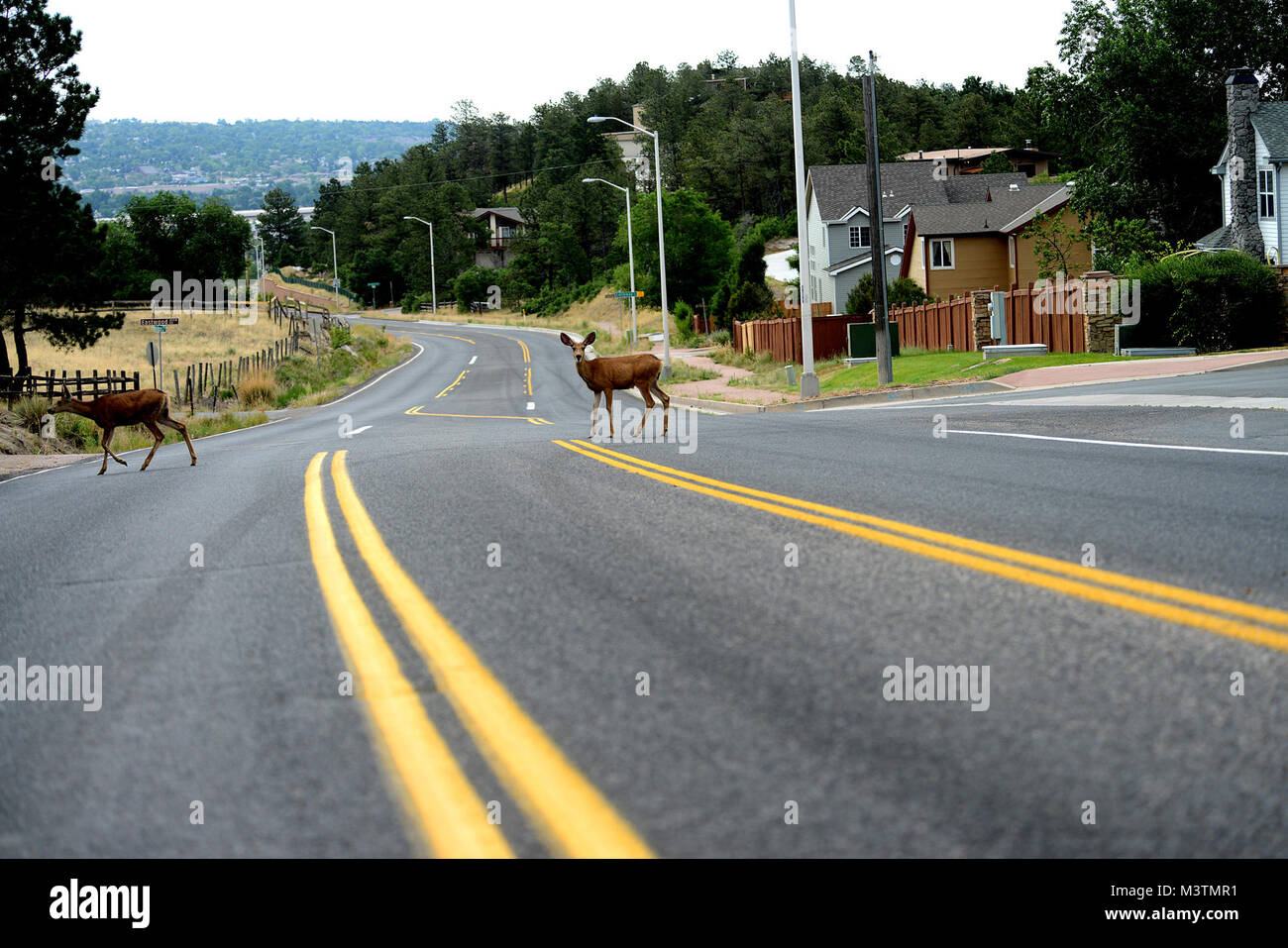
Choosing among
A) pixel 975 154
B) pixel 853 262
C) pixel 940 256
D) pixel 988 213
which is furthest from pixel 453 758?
pixel 975 154

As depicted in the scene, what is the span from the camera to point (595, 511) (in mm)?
8547

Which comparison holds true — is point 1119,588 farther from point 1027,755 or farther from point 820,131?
point 820,131

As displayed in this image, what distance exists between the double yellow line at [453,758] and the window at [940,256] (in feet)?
198

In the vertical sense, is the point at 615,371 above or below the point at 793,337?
below

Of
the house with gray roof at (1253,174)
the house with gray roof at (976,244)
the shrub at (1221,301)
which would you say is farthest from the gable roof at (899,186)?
the shrub at (1221,301)

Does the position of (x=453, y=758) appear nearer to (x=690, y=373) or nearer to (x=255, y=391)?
(x=690, y=373)

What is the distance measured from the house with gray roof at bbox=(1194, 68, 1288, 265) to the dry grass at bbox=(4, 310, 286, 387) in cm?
4261

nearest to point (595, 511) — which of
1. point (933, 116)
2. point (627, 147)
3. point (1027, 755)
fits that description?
point (1027, 755)

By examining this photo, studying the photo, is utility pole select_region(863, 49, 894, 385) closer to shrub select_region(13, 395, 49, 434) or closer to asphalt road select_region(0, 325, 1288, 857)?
asphalt road select_region(0, 325, 1288, 857)

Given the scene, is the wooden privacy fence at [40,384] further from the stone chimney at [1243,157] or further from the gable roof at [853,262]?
the gable roof at [853,262]

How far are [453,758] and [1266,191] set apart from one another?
48.1 m

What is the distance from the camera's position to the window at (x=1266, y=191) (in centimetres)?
4338

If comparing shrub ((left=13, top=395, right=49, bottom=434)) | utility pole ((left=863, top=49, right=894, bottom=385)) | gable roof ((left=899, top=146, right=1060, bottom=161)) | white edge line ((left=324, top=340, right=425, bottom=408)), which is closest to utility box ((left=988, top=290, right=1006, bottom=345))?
utility pole ((left=863, top=49, right=894, bottom=385))

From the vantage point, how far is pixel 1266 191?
43.8m
